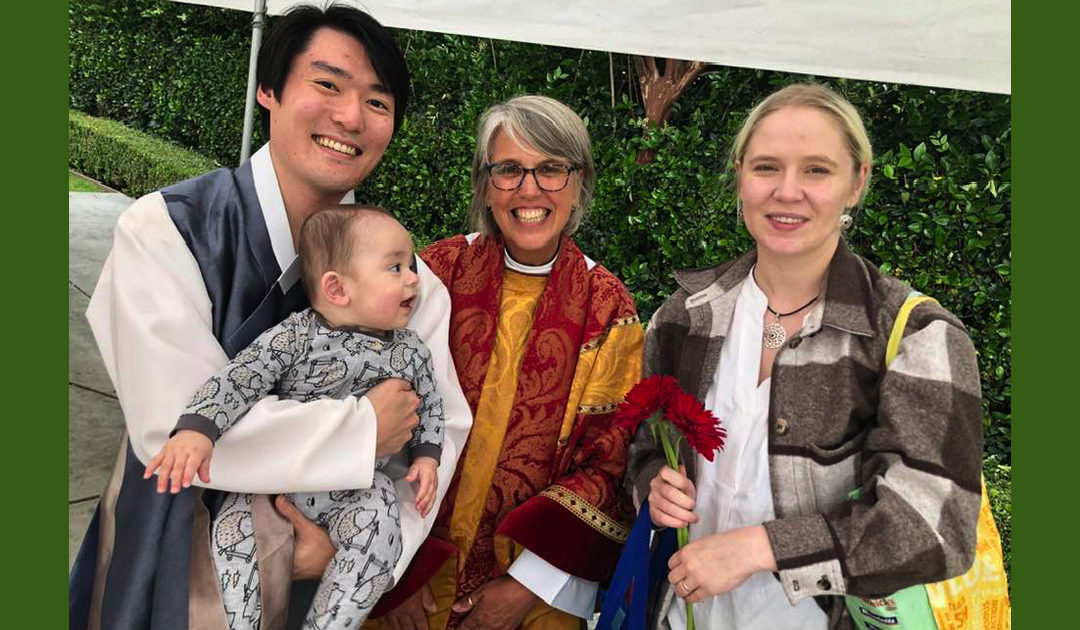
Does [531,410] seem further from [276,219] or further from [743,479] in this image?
[276,219]

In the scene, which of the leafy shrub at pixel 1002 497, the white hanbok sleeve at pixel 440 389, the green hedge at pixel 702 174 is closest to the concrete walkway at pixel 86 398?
the white hanbok sleeve at pixel 440 389

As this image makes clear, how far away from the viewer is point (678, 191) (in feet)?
14.4

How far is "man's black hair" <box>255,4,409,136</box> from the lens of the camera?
2.23m

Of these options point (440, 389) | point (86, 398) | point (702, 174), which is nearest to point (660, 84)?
point (702, 174)

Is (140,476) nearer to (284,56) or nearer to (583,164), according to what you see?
(284,56)

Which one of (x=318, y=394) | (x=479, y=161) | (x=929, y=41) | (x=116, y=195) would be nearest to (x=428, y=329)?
(x=318, y=394)

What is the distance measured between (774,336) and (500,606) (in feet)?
3.38

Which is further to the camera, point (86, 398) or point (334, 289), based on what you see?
point (86, 398)

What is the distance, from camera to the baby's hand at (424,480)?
82.0 inches

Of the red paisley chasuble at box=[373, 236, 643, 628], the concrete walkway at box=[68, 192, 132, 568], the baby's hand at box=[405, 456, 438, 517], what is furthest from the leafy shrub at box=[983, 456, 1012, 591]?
the concrete walkway at box=[68, 192, 132, 568]

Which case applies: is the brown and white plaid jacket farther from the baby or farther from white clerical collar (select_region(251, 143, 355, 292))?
white clerical collar (select_region(251, 143, 355, 292))

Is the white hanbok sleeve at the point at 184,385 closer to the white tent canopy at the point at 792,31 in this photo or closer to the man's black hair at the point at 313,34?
the man's black hair at the point at 313,34

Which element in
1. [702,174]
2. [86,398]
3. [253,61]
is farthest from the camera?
[86,398]

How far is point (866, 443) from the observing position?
179cm
